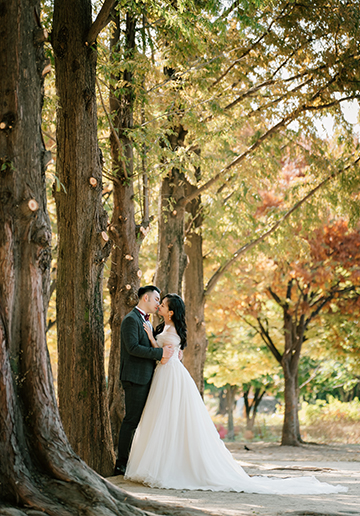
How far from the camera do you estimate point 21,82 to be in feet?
15.3

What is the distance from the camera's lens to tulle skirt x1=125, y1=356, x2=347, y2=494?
234 inches

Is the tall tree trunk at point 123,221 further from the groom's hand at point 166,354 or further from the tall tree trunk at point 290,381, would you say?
the tall tree trunk at point 290,381

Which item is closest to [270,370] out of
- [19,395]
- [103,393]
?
[103,393]

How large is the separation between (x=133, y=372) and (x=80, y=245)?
1.65 m

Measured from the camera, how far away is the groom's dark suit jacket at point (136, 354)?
6477mm

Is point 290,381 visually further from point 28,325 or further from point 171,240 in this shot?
point 28,325

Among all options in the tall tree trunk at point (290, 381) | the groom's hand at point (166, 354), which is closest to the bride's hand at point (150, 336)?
the groom's hand at point (166, 354)

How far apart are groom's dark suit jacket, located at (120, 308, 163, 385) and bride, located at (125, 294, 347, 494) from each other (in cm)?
17

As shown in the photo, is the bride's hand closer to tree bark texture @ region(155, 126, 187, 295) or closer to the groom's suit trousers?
the groom's suit trousers

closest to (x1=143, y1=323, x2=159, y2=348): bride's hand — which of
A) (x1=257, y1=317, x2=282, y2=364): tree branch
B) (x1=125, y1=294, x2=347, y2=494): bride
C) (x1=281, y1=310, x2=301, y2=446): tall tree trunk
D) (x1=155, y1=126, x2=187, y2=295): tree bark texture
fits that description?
(x1=125, y1=294, x2=347, y2=494): bride

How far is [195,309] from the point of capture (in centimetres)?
1261

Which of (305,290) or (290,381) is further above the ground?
(305,290)

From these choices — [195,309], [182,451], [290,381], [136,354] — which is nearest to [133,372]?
[136,354]

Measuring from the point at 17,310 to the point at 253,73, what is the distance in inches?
288
